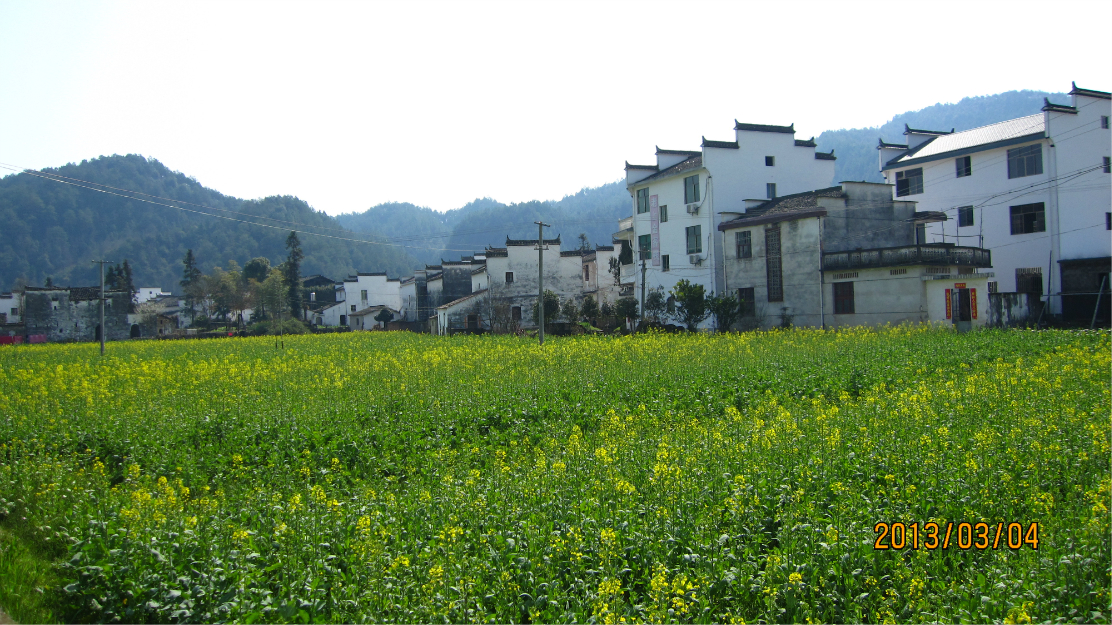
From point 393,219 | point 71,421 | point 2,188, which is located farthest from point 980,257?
point 393,219

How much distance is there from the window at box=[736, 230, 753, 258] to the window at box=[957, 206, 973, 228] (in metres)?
11.5

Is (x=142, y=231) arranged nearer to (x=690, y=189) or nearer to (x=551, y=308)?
(x=551, y=308)

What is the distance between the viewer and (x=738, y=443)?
7.63 m

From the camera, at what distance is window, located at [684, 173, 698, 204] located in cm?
3528

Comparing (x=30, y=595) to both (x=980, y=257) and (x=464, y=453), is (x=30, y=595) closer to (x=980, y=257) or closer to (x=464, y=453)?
(x=464, y=453)

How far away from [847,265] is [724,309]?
562cm

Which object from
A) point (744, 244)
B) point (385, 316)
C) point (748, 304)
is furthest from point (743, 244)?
point (385, 316)

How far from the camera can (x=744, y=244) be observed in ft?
107

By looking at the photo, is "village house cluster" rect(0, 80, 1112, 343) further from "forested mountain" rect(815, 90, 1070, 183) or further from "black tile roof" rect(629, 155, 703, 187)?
"forested mountain" rect(815, 90, 1070, 183)

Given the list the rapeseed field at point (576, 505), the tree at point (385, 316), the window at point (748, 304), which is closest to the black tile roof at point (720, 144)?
the window at point (748, 304)

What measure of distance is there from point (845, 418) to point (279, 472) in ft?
24.5

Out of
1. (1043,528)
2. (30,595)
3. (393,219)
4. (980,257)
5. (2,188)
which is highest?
(393,219)

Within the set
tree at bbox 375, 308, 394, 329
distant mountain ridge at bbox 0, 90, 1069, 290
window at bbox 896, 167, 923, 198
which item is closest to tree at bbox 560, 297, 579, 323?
window at bbox 896, 167, 923, 198
